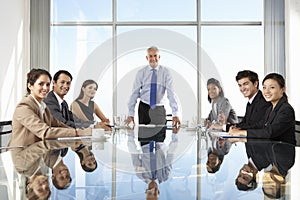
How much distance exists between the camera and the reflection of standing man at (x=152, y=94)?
11.7 ft

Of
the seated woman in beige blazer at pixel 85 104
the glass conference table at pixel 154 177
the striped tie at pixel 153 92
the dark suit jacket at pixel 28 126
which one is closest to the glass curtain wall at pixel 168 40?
the striped tie at pixel 153 92

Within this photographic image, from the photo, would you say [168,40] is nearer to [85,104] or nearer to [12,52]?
[12,52]

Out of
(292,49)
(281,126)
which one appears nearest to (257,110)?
(281,126)

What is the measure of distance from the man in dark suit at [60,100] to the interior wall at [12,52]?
1705 millimetres

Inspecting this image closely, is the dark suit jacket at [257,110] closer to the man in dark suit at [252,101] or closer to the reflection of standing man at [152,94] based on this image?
the man in dark suit at [252,101]

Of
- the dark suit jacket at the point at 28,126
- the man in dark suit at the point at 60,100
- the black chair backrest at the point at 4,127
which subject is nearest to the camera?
the dark suit jacket at the point at 28,126

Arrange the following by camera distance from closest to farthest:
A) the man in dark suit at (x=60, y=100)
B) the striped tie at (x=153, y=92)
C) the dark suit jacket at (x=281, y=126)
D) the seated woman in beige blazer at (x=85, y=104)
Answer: the dark suit jacket at (x=281, y=126) → the man in dark suit at (x=60, y=100) → the seated woman in beige blazer at (x=85, y=104) → the striped tie at (x=153, y=92)

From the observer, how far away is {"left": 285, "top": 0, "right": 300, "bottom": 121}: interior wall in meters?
5.15

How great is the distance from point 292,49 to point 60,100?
3.68 meters

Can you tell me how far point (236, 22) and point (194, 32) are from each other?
647mm

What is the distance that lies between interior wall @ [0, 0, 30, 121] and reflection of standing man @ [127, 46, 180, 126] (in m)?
1.85

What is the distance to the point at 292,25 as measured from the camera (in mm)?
5277

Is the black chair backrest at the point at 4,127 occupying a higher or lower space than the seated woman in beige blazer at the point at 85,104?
lower

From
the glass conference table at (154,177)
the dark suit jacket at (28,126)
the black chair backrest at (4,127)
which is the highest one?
the dark suit jacket at (28,126)
